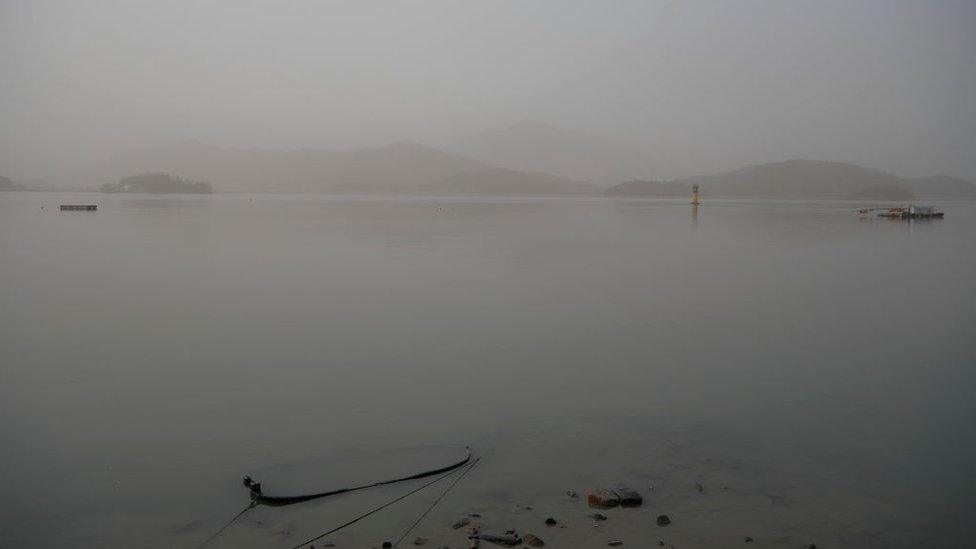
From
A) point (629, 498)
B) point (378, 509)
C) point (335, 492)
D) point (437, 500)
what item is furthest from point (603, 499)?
point (335, 492)

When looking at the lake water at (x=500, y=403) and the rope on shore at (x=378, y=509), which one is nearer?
the rope on shore at (x=378, y=509)

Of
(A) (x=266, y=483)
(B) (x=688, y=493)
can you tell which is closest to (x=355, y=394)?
(A) (x=266, y=483)

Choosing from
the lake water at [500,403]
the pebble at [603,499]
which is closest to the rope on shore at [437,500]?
the lake water at [500,403]

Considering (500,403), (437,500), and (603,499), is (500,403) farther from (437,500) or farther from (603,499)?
(603,499)

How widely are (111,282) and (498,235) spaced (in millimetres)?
16933

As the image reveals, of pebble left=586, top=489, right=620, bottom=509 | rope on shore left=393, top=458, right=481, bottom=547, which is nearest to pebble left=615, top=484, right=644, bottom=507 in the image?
pebble left=586, top=489, right=620, bottom=509

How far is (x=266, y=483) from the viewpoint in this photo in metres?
4.80

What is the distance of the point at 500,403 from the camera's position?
6609 millimetres

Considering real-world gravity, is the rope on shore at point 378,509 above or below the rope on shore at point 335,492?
below

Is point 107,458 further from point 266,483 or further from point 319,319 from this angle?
point 319,319

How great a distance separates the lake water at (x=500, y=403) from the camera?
4.39 metres

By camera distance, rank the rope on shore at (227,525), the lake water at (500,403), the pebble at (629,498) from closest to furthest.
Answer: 1. the rope on shore at (227,525)
2. the lake water at (500,403)
3. the pebble at (629,498)

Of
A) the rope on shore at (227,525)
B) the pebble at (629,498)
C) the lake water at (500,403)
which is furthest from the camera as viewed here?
the pebble at (629,498)

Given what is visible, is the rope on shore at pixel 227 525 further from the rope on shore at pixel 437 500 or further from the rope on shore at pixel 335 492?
the rope on shore at pixel 437 500
